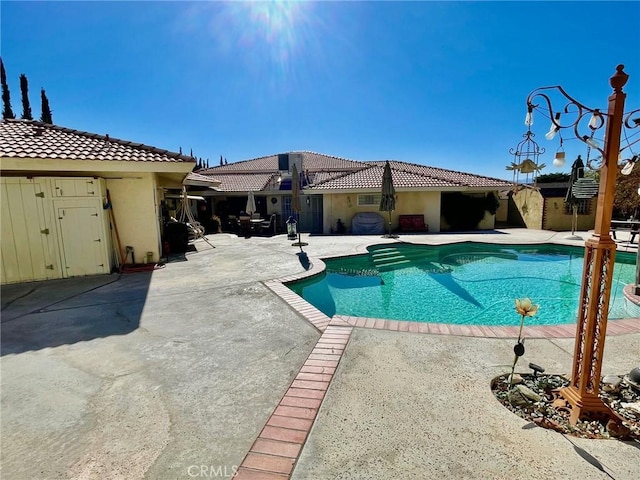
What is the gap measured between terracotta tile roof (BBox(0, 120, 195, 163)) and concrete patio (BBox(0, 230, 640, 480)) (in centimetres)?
429

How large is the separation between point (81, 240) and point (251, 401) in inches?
314

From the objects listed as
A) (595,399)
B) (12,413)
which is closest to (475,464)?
(595,399)

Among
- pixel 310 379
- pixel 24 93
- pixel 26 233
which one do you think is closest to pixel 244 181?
pixel 26 233

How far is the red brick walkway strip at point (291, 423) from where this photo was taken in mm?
2107

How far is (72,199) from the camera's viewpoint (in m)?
7.81

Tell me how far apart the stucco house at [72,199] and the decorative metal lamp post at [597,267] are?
9035mm

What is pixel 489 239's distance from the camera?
46.7 feet

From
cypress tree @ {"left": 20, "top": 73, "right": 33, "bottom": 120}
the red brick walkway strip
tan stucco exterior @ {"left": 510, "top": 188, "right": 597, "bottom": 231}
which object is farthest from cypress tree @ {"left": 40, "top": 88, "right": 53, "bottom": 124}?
tan stucco exterior @ {"left": 510, "top": 188, "right": 597, "bottom": 231}

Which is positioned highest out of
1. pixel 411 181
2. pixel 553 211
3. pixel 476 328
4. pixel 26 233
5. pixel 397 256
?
pixel 411 181

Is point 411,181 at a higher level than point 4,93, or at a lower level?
lower

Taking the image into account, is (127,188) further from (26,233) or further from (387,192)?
(387,192)

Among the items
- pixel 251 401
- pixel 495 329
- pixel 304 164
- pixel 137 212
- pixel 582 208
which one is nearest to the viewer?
pixel 251 401

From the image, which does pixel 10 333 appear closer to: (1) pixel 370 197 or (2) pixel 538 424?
(2) pixel 538 424

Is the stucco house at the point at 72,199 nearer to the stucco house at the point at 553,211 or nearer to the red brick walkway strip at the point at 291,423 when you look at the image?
the red brick walkway strip at the point at 291,423
